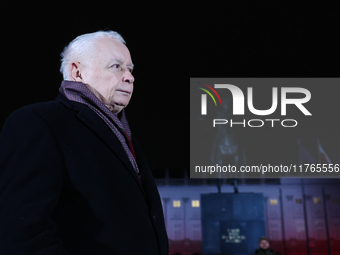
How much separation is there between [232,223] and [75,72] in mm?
12864

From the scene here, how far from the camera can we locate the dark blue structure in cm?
1306

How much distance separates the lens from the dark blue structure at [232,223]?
13.1 meters

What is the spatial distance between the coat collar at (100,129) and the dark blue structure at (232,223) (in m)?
12.3

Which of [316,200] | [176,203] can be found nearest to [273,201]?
[316,200]

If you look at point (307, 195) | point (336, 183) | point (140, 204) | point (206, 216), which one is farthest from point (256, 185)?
point (140, 204)

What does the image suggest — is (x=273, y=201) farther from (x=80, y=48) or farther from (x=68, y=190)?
(x=68, y=190)

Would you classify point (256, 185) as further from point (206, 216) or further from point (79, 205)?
point (79, 205)

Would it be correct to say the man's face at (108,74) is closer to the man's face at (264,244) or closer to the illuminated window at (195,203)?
the man's face at (264,244)

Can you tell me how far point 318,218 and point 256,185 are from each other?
4.54 meters

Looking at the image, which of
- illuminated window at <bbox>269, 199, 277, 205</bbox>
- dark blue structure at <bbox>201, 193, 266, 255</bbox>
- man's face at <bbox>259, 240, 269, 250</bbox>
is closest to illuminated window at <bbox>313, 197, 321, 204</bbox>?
illuminated window at <bbox>269, 199, 277, 205</bbox>

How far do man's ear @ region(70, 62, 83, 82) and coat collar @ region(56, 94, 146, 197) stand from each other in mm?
221

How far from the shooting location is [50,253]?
1074 mm

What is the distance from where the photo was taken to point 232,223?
1354 centimetres

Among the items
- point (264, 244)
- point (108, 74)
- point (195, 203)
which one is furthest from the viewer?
point (195, 203)
